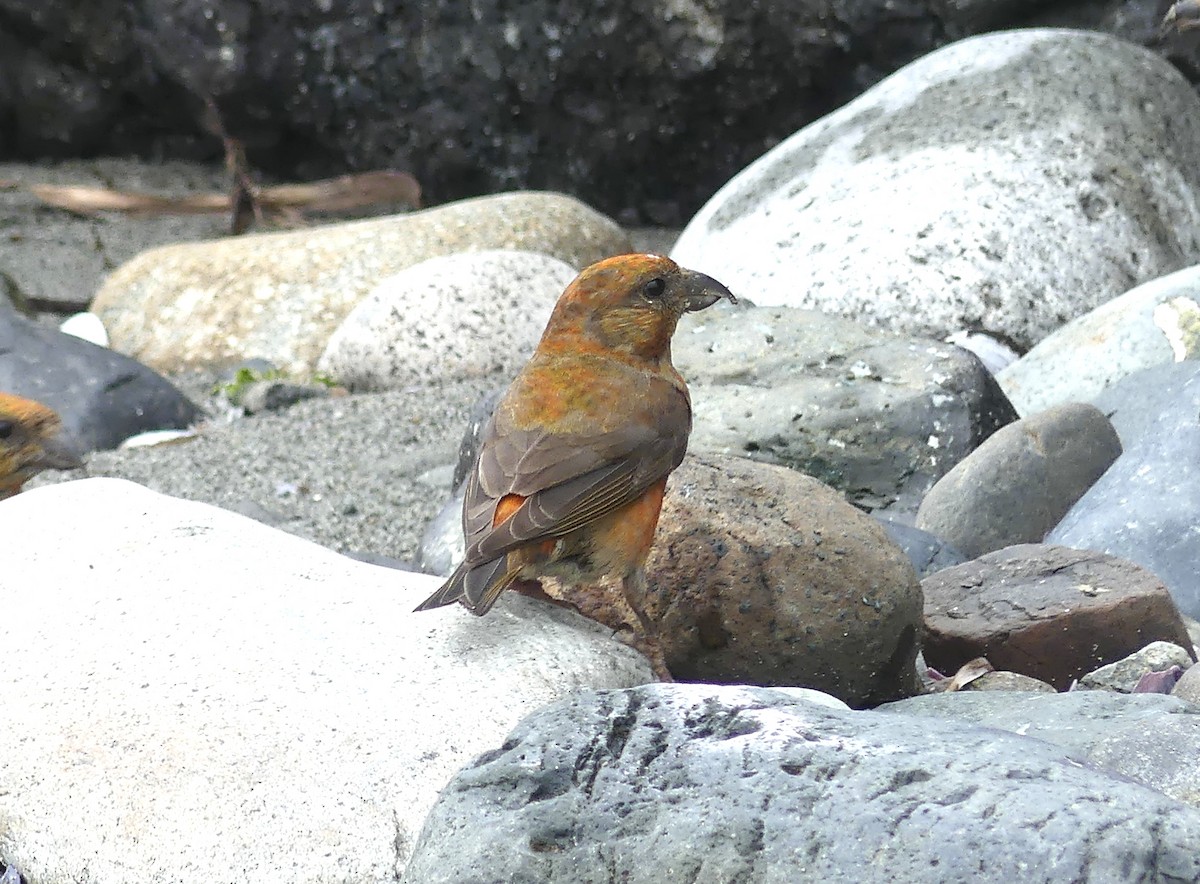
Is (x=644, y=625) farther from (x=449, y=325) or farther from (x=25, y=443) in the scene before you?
(x=449, y=325)

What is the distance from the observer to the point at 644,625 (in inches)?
151

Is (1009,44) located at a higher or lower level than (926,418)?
higher

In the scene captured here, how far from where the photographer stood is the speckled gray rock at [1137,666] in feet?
12.8

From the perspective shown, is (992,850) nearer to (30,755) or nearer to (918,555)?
(30,755)

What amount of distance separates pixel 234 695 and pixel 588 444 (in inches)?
39.5

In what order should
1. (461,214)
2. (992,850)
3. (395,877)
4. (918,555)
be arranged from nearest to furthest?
(992,850)
(395,877)
(918,555)
(461,214)

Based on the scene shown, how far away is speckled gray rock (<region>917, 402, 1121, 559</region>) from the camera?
16.4ft

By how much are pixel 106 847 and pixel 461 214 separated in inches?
247

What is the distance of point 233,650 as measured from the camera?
355cm

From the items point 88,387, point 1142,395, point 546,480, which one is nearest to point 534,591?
point 546,480

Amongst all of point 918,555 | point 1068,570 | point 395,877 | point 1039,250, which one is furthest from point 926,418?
point 395,877

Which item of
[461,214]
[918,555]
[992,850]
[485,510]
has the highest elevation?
[992,850]

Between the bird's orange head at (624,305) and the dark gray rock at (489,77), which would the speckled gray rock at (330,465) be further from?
the dark gray rock at (489,77)

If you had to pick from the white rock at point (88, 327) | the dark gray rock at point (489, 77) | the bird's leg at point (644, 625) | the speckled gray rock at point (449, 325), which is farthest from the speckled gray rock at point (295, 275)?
the bird's leg at point (644, 625)
